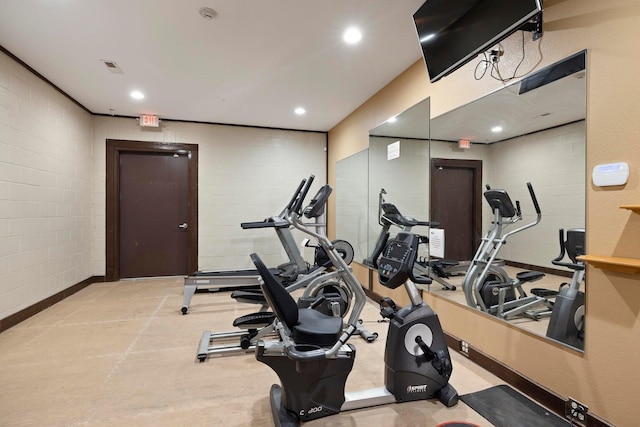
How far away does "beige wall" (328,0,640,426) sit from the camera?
154cm

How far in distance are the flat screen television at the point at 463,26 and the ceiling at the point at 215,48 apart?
1.03 ft

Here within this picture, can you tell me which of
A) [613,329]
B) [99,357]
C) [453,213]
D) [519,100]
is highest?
[519,100]

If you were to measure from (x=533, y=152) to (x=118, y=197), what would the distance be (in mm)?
5876

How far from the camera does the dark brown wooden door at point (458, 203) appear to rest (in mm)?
2861

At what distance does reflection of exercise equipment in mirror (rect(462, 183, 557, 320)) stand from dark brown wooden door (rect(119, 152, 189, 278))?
472cm

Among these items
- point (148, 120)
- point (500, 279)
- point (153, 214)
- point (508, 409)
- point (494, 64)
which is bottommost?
point (508, 409)

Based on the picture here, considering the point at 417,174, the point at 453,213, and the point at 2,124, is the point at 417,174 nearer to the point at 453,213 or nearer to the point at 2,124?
the point at 453,213

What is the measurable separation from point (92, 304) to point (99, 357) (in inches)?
72.0

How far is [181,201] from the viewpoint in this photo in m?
5.61

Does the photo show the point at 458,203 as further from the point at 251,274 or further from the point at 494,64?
the point at 251,274

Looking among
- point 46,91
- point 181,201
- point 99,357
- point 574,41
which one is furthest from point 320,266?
point 46,91

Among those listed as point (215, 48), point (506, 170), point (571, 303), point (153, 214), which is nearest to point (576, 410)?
point (571, 303)

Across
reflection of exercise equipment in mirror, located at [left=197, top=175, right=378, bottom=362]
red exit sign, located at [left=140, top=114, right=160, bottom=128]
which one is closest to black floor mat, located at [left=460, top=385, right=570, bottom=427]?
reflection of exercise equipment in mirror, located at [left=197, top=175, right=378, bottom=362]

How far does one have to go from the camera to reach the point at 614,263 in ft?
5.01
